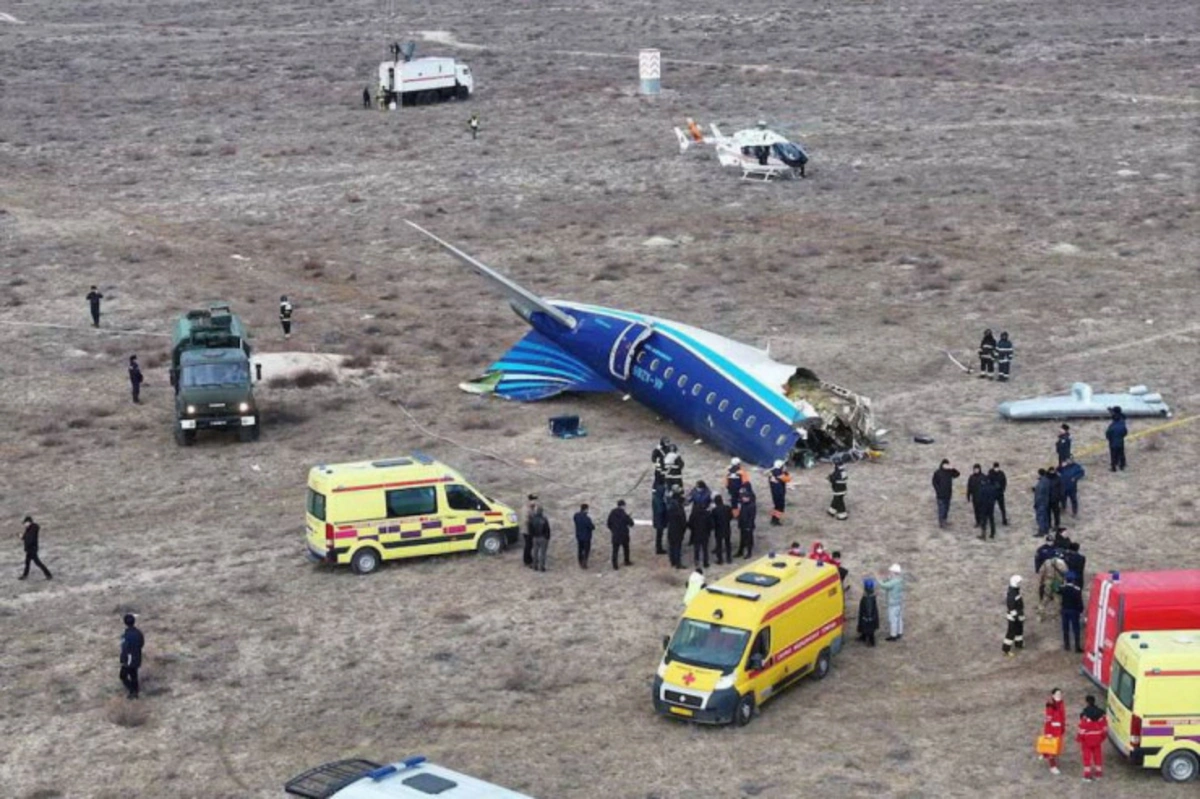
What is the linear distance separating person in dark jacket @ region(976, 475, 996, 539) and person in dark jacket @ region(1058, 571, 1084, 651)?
180 inches

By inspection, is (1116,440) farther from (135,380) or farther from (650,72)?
(650,72)

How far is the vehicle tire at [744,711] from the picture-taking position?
2842 cm

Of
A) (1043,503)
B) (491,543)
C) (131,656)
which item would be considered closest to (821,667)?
(1043,503)

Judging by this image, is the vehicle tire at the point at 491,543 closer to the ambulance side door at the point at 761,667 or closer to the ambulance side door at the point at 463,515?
the ambulance side door at the point at 463,515

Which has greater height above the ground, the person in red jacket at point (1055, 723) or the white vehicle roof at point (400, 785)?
the white vehicle roof at point (400, 785)

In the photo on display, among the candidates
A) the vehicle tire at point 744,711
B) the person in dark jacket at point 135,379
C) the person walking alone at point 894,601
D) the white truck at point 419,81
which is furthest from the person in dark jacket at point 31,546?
the white truck at point 419,81

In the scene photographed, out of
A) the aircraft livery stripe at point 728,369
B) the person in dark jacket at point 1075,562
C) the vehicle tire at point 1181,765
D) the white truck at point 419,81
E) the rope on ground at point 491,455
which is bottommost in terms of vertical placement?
the vehicle tire at point 1181,765

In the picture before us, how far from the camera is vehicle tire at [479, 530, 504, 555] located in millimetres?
35938

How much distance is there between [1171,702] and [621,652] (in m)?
8.67

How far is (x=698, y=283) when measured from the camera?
5722cm

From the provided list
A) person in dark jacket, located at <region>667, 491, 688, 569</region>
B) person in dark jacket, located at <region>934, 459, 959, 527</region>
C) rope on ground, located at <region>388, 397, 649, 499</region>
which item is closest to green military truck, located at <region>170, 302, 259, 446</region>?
rope on ground, located at <region>388, 397, 649, 499</region>

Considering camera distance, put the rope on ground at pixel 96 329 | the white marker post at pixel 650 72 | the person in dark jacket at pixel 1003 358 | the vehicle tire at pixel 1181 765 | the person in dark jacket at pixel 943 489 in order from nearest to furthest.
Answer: the vehicle tire at pixel 1181 765, the person in dark jacket at pixel 943 489, the person in dark jacket at pixel 1003 358, the rope on ground at pixel 96 329, the white marker post at pixel 650 72

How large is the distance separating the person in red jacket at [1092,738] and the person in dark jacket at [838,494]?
10520mm

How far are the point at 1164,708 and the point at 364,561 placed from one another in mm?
14381
